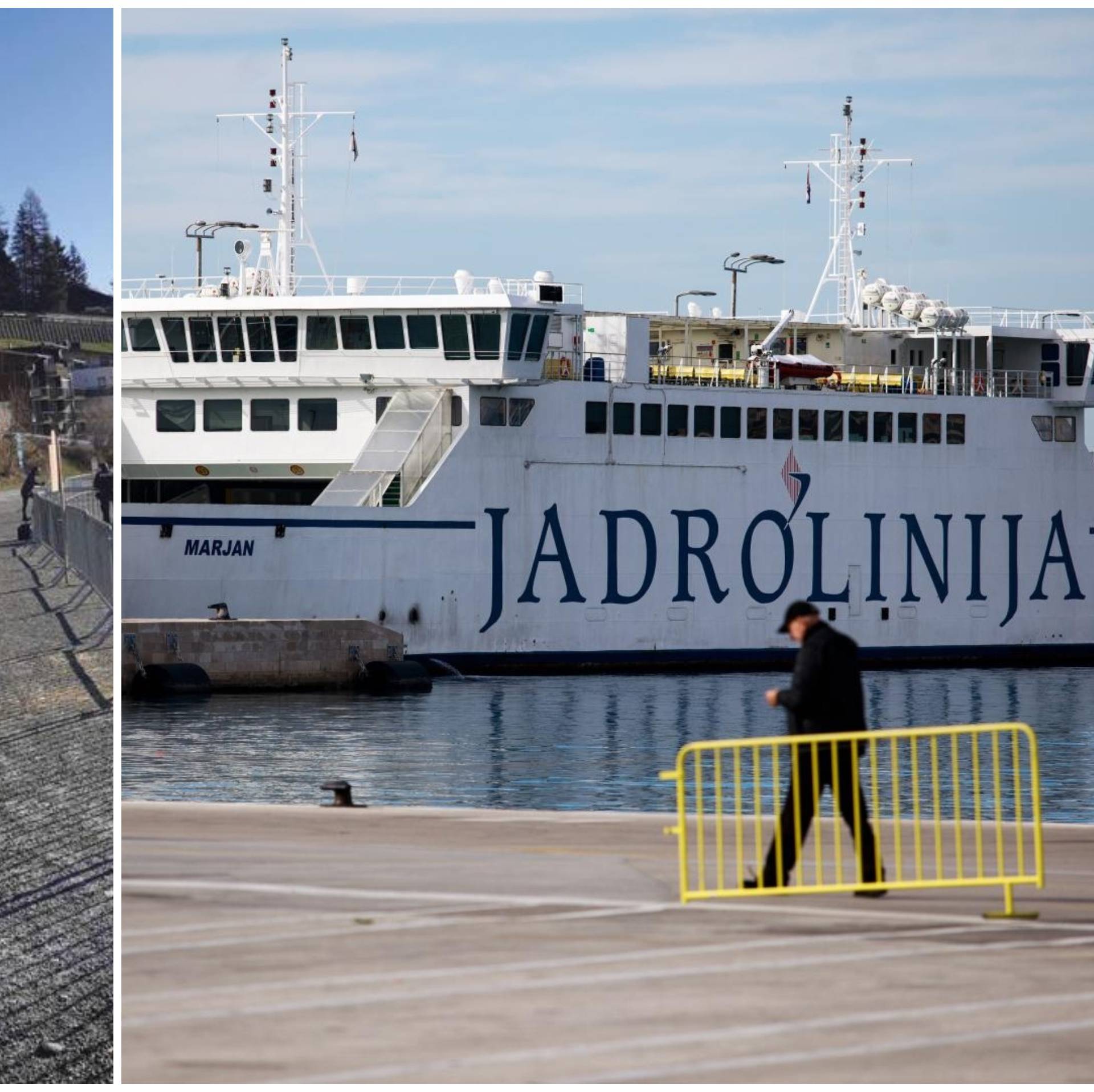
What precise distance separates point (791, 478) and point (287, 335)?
842 centimetres

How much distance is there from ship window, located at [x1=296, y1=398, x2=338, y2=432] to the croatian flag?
7329 mm

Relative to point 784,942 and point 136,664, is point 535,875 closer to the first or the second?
point 784,942

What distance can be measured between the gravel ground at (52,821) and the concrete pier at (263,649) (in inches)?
532

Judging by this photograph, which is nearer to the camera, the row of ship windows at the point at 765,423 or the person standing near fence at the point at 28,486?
the person standing near fence at the point at 28,486

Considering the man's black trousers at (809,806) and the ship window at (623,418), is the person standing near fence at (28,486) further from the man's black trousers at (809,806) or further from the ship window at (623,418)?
the ship window at (623,418)

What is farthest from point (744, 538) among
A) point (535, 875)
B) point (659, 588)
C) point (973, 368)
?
point (535, 875)

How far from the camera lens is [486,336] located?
29.1 m

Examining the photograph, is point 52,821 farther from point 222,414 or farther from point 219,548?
point 222,414

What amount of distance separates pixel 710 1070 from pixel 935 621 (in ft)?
96.3

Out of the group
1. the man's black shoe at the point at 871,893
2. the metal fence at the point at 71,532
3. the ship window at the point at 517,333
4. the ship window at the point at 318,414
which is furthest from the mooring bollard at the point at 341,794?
the ship window at the point at 318,414

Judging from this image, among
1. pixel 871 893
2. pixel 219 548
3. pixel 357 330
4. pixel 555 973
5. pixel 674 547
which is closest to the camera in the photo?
pixel 555 973

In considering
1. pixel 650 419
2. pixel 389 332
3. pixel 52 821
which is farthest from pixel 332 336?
pixel 52 821

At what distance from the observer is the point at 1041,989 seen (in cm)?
556

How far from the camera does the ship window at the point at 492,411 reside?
2928cm
